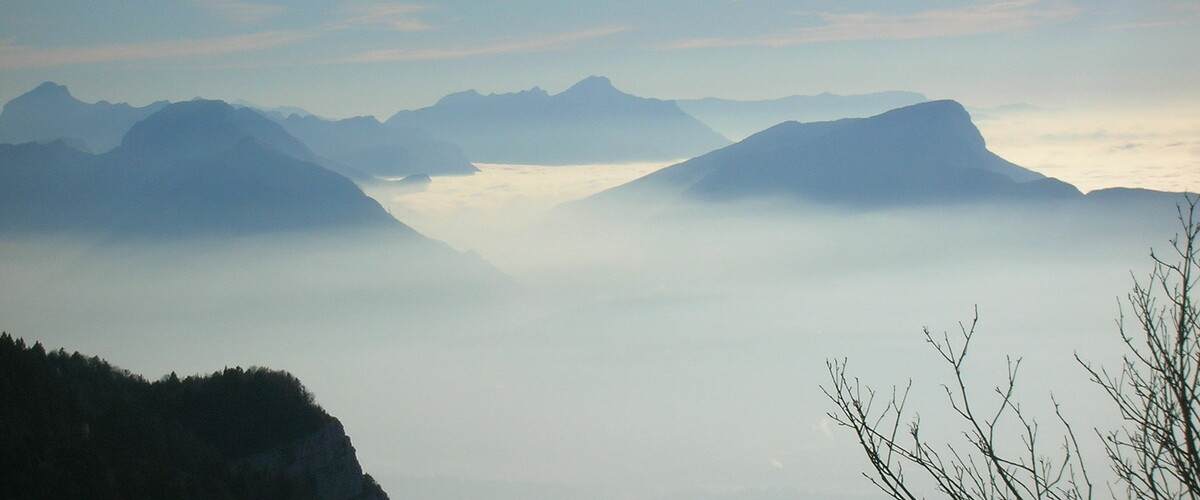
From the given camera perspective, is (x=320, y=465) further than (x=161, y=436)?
Yes

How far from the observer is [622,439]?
444 feet

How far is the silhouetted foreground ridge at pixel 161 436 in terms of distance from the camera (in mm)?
19469

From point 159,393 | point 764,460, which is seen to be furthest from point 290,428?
point 764,460

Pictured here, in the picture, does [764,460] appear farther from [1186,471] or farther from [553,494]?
[1186,471]

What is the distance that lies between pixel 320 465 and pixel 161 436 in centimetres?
431

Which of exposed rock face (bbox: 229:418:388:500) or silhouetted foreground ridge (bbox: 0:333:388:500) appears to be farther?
exposed rock face (bbox: 229:418:388:500)

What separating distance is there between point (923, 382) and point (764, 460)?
185 feet

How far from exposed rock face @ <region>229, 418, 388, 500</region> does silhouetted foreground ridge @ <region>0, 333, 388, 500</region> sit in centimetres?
3

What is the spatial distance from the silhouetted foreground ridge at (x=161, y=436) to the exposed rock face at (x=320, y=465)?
3 cm

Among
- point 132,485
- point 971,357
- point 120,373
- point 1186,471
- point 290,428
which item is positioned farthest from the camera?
point 971,357

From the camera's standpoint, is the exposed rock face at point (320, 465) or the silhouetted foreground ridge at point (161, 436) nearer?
the silhouetted foreground ridge at point (161, 436)

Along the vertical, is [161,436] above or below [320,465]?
above

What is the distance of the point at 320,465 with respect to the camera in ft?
83.9

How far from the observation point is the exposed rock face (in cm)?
2438
